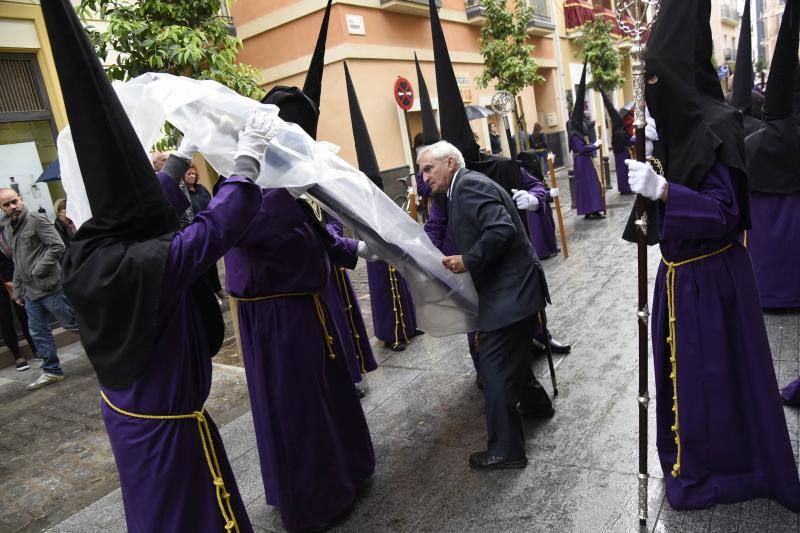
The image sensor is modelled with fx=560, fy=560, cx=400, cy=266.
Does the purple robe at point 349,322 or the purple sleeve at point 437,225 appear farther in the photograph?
the purple robe at point 349,322

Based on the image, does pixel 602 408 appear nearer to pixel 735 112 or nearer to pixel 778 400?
pixel 778 400

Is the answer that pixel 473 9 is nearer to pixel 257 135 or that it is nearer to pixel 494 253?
pixel 494 253

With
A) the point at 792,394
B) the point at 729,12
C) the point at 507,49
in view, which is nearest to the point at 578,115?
the point at 507,49

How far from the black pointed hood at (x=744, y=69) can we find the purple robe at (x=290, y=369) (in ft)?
15.4

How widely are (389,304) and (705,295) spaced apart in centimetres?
355

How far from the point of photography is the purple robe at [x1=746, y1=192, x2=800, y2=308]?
4.98m

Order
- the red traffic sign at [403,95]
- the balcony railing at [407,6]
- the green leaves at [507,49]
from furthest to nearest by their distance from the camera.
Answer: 1. the green leaves at [507,49]
2. the balcony railing at [407,6]
3. the red traffic sign at [403,95]

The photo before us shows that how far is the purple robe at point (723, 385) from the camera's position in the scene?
102 inches

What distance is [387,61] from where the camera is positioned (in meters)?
13.8

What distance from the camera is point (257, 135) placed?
231cm

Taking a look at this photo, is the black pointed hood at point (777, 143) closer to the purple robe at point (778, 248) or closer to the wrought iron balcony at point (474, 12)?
the purple robe at point (778, 248)

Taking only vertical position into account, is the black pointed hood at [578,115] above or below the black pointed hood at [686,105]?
above

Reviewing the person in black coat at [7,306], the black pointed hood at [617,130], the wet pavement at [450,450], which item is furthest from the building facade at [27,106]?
the black pointed hood at [617,130]

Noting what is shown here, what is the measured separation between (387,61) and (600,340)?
10.7 meters
